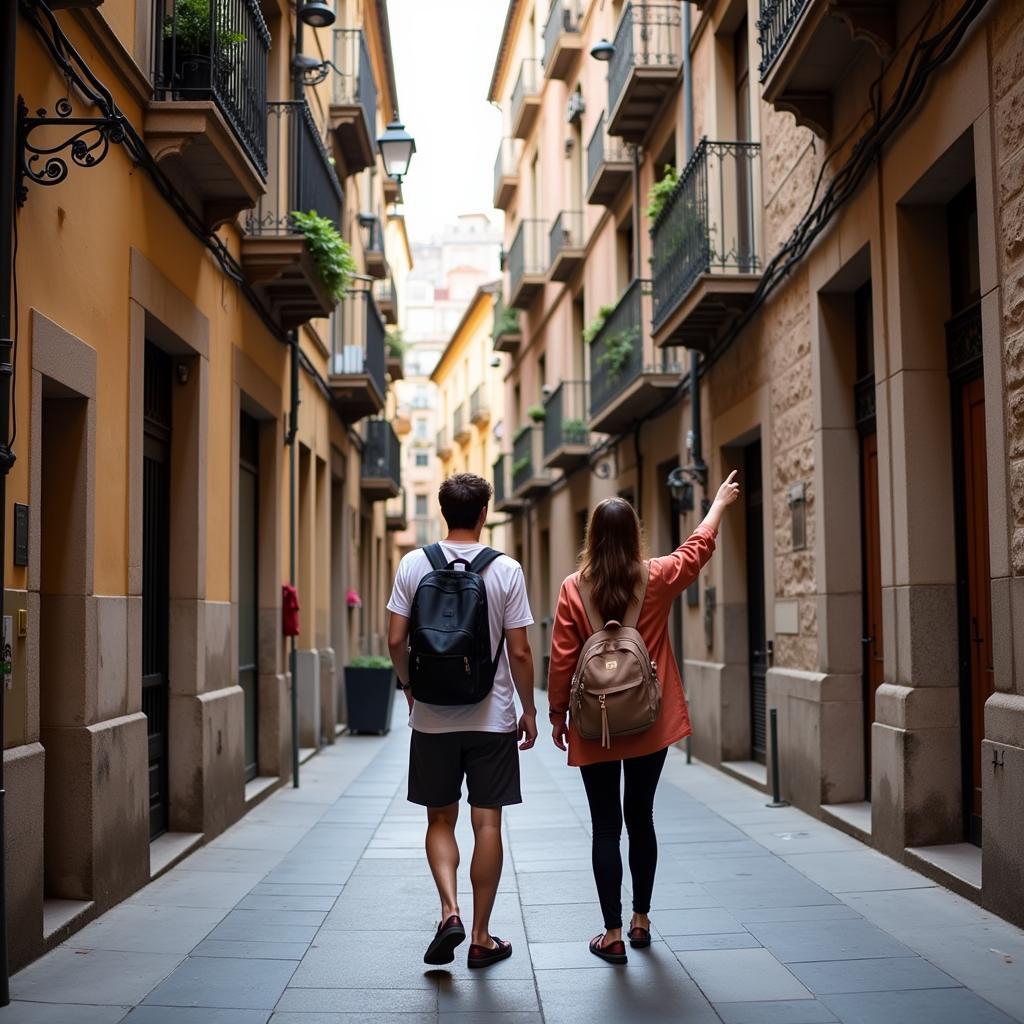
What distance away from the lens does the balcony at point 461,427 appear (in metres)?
45.2

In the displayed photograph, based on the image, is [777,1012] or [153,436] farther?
[153,436]

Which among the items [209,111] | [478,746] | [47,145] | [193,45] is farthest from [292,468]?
[478,746]

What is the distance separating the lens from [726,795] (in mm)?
11367

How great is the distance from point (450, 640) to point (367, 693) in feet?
43.1

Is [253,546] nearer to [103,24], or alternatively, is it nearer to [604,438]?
[103,24]

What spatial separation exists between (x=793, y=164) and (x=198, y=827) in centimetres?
675

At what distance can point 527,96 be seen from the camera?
26453mm

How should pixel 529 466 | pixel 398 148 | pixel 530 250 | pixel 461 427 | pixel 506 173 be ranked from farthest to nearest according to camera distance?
pixel 461 427 → pixel 506 173 → pixel 529 466 → pixel 530 250 → pixel 398 148

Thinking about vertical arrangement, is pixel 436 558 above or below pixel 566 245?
below

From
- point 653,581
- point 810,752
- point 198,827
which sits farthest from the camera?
point 810,752

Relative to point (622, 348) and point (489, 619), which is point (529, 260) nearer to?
point (622, 348)

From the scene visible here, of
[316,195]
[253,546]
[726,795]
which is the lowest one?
[726,795]

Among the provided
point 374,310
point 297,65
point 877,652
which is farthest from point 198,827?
point 374,310

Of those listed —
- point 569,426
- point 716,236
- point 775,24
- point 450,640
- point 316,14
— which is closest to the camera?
point 450,640
